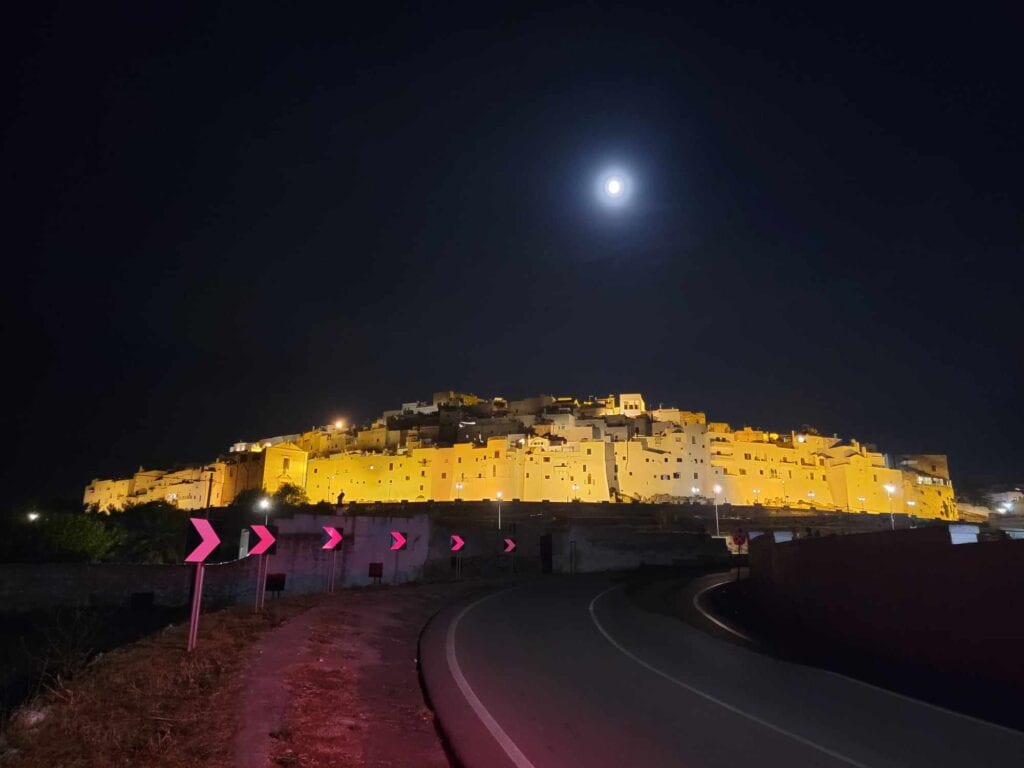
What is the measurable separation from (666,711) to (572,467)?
96.5 metres

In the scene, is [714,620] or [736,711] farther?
[714,620]

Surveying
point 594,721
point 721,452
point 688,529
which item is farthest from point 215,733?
point 721,452

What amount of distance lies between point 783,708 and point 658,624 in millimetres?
8857

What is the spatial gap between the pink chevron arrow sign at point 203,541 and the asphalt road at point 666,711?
3.78m

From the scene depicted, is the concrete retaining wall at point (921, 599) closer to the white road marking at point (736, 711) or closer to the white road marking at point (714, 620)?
the white road marking at point (714, 620)

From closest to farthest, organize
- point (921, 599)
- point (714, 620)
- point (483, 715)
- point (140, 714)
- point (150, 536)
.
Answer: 1. point (140, 714)
2. point (483, 715)
3. point (921, 599)
4. point (714, 620)
5. point (150, 536)

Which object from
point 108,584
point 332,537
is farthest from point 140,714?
point 108,584

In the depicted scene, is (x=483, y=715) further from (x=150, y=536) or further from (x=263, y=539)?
(x=150, y=536)

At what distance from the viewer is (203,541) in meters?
10.2

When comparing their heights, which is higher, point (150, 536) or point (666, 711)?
point (150, 536)

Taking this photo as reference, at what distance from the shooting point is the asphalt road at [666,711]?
685 centimetres

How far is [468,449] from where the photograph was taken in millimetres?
108438

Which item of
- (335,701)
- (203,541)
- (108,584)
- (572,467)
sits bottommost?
(335,701)

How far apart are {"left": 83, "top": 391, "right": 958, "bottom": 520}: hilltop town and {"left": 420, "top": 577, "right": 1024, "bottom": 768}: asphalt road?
89.7 m
